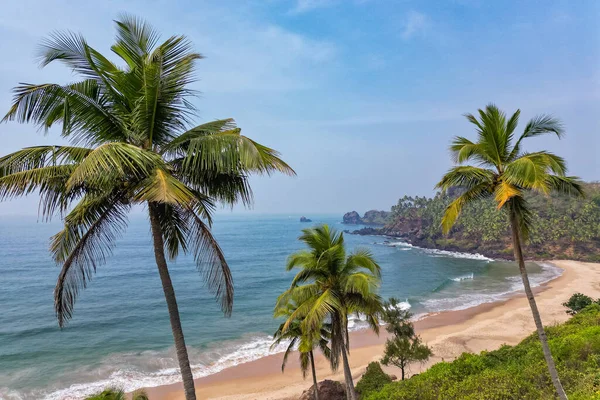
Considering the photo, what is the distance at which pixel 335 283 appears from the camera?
10.8m

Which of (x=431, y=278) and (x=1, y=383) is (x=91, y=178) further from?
(x=431, y=278)

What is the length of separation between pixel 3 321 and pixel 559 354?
42.8m

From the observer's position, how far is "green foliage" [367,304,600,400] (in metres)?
→ 9.59

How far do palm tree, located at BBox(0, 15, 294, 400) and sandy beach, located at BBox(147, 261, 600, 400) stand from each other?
17.5 meters

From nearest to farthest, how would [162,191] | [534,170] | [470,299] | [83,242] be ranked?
1. [162,191]
2. [83,242]
3. [534,170]
4. [470,299]

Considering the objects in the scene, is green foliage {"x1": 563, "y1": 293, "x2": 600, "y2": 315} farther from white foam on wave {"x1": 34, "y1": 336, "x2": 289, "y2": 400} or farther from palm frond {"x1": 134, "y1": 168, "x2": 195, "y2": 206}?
palm frond {"x1": 134, "y1": 168, "x2": 195, "y2": 206}

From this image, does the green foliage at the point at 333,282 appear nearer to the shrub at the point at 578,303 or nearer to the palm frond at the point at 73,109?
the palm frond at the point at 73,109

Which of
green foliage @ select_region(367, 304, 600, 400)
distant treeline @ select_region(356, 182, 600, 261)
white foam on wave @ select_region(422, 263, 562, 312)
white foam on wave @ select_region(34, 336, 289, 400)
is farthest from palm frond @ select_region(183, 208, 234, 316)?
distant treeline @ select_region(356, 182, 600, 261)

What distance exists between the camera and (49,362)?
83.7 ft

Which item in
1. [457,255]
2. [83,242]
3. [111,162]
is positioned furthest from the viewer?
[457,255]

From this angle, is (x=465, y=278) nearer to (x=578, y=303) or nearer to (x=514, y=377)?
(x=578, y=303)

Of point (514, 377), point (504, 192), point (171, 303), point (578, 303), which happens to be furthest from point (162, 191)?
point (578, 303)

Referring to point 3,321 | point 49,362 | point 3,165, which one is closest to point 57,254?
point 3,165

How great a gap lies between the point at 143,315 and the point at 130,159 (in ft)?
116
